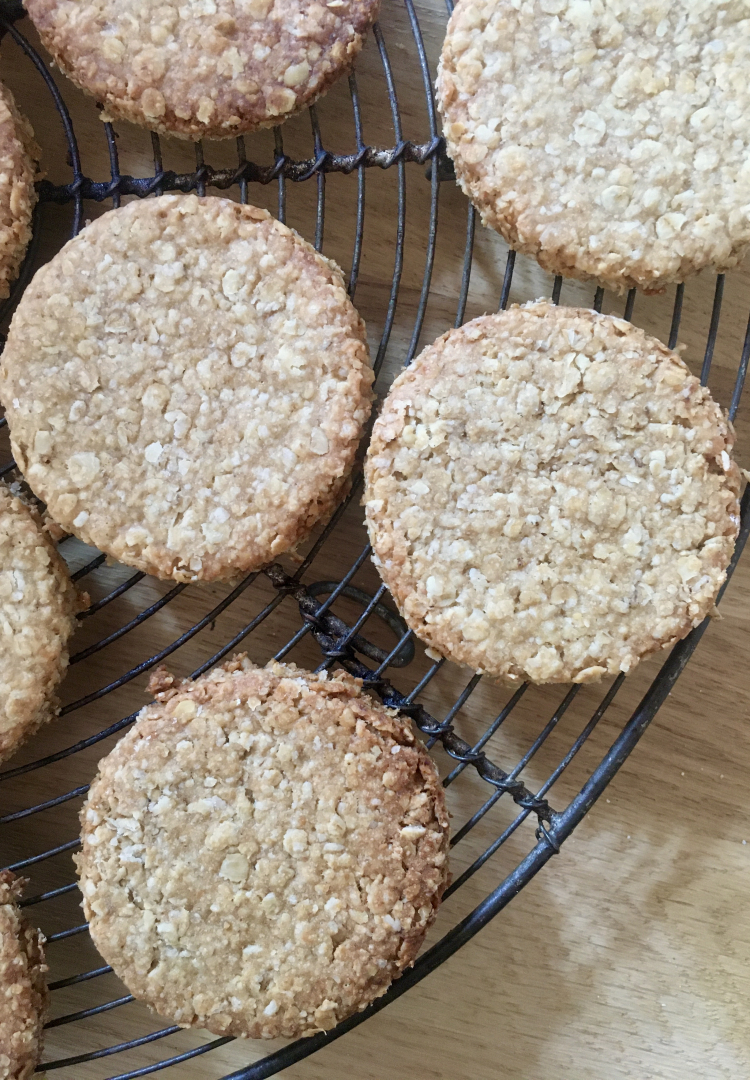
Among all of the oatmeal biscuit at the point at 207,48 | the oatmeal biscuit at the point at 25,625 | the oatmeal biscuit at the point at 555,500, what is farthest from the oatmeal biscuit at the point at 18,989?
the oatmeal biscuit at the point at 207,48

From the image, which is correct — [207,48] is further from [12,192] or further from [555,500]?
[555,500]

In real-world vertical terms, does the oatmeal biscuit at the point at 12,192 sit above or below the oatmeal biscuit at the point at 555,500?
above

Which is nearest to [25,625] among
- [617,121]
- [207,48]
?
[207,48]

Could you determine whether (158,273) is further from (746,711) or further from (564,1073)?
(564,1073)

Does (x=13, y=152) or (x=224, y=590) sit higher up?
(x=13, y=152)

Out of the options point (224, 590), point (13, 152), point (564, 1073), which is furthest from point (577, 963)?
point (13, 152)

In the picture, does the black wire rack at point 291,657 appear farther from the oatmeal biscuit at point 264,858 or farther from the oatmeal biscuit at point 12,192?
the oatmeal biscuit at point 264,858

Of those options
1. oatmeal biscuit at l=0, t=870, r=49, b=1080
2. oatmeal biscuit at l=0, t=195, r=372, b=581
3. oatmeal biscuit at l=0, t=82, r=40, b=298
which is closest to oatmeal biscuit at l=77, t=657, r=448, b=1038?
oatmeal biscuit at l=0, t=870, r=49, b=1080
